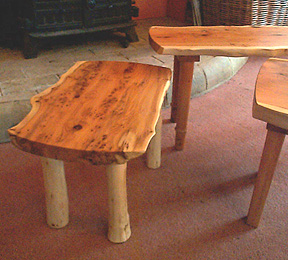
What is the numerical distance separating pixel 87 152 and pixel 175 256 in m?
0.50

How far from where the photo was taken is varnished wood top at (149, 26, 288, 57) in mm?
1342

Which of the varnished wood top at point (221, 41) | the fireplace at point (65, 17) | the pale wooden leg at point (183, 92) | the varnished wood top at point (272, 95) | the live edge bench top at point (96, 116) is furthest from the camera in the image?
the fireplace at point (65, 17)

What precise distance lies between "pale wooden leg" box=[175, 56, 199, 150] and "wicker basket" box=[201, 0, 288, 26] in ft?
4.35

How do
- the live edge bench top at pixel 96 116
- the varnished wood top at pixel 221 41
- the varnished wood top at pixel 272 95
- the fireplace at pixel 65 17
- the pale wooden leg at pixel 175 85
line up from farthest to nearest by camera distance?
the fireplace at pixel 65 17, the pale wooden leg at pixel 175 85, the varnished wood top at pixel 221 41, the varnished wood top at pixel 272 95, the live edge bench top at pixel 96 116

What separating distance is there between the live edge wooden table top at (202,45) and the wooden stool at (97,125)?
0.13m

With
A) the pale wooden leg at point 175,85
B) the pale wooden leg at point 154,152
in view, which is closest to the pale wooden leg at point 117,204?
the pale wooden leg at point 154,152

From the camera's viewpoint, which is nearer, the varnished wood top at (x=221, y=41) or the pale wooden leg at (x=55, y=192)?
the pale wooden leg at (x=55, y=192)

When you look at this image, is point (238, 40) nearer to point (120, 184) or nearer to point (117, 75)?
point (117, 75)

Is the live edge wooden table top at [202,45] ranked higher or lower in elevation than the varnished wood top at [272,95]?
higher

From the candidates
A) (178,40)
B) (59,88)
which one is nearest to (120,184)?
(59,88)

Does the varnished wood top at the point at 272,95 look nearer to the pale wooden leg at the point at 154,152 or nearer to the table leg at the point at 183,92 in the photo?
the table leg at the point at 183,92

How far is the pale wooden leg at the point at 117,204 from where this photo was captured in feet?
3.42

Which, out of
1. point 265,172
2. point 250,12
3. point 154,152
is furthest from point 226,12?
point 265,172

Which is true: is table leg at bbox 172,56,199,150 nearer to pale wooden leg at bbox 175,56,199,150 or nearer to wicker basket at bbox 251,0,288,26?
pale wooden leg at bbox 175,56,199,150
